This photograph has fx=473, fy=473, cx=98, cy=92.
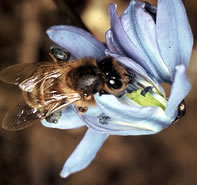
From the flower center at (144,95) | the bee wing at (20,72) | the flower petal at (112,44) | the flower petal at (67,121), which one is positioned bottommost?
the flower petal at (67,121)

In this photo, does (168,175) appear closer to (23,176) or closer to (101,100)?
(23,176)

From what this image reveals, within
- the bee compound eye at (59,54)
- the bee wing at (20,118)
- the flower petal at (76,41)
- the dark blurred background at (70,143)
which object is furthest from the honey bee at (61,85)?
the dark blurred background at (70,143)

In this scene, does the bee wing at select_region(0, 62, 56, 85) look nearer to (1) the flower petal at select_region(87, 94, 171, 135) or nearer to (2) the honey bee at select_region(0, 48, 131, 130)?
(2) the honey bee at select_region(0, 48, 131, 130)

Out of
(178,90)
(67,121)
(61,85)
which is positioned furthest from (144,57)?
(67,121)

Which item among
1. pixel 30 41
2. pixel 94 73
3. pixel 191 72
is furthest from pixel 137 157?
pixel 94 73

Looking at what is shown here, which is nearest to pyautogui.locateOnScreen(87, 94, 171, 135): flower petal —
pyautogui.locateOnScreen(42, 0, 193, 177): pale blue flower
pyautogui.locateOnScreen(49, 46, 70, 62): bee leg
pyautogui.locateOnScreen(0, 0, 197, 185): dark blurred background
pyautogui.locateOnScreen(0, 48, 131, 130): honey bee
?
pyautogui.locateOnScreen(42, 0, 193, 177): pale blue flower

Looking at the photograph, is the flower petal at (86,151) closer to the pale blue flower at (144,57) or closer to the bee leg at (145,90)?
the pale blue flower at (144,57)

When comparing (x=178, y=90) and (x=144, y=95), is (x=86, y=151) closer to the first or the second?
(x=144, y=95)
